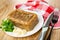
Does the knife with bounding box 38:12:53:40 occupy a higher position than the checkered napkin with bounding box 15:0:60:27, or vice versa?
the checkered napkin with bounding box 15:0:60:27

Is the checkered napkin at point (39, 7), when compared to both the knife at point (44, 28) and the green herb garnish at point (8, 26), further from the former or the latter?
the green herb garnish at point (8, 26)

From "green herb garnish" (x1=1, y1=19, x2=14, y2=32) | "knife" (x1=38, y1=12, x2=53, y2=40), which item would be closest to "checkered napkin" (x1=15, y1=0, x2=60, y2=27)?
"knife" (x1=38, y1=12, x2=53, y2=40)

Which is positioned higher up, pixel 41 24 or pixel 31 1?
pixel 31 1

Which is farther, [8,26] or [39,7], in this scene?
[39,7]

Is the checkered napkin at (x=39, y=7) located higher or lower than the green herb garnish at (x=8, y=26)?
higher

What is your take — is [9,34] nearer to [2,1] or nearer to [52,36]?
[52,36]

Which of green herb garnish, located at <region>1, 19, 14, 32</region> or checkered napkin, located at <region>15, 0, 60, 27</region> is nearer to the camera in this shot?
green herb garnish, located at <region>1, 19, 14, 32</region>

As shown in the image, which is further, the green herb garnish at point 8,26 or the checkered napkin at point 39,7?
the checkered napkin at point 39,7

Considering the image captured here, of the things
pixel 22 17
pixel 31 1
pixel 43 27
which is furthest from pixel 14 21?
pixel 31 1

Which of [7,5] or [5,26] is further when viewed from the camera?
[7,5]

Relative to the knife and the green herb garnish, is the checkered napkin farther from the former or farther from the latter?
the green herb garnish

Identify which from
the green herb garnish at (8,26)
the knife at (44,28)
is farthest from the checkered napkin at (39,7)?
the green herb garnish at (8,26)
